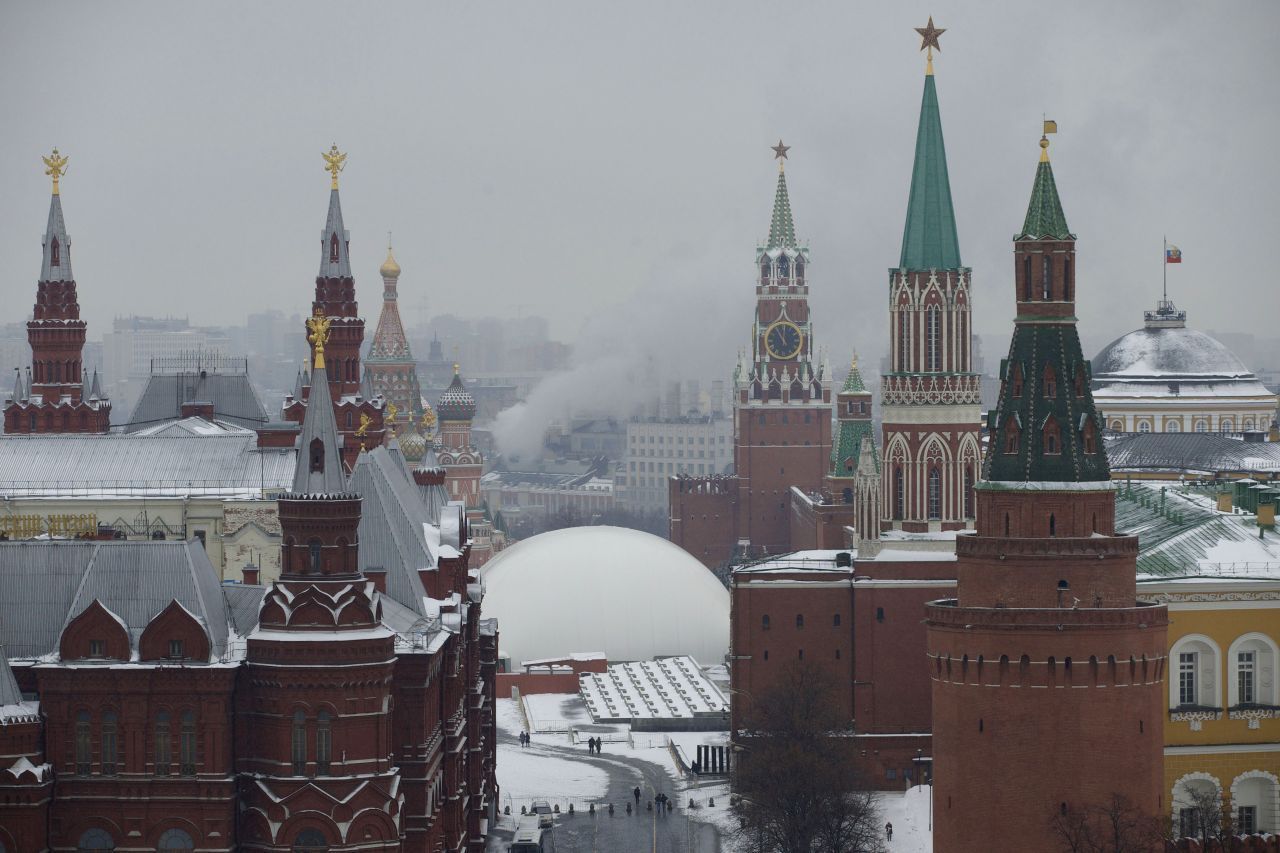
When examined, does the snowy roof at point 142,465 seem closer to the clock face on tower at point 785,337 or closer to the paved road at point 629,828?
the paved road at point 629,828

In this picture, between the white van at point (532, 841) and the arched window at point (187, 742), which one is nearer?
the arched window at point (187, 742)

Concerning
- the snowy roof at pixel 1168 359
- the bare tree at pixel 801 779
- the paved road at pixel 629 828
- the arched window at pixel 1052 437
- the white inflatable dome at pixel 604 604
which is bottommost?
the paved road at pixel 629 828

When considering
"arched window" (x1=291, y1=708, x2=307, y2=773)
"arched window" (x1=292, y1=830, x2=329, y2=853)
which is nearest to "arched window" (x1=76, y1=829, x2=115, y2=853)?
"arched window" (x1=292, y1=830, x2=329, y2=853)

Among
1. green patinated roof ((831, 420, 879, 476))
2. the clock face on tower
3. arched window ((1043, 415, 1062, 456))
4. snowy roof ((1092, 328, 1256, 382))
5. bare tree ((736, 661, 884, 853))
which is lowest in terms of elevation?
bare tree ((736, 661, 884, 853))

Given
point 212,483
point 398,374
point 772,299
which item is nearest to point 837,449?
point 772,299

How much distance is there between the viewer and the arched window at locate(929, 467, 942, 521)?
96.9 meters

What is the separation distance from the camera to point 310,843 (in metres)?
62.7

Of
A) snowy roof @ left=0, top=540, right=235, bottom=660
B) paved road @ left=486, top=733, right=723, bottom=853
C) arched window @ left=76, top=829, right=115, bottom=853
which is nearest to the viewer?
arched window @ left=76, top=829, right=115, bottom=853

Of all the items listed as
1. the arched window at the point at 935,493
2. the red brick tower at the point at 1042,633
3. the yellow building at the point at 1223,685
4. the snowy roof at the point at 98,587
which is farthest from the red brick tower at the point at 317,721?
the arched window at the point at 935,493

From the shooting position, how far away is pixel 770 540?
166m

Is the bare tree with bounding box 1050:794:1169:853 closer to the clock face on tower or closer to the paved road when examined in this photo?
the paved road

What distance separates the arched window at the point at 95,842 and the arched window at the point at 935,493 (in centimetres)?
3966

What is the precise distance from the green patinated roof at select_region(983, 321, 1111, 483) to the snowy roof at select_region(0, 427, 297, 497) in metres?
24.5

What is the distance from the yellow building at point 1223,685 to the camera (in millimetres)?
76438
